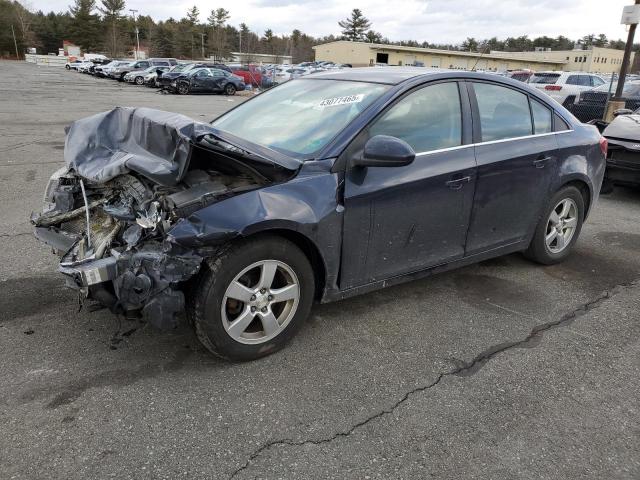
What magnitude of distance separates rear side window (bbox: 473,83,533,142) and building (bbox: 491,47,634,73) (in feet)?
245

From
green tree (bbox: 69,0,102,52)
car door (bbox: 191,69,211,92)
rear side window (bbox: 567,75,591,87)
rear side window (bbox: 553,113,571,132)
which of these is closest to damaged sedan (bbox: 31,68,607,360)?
rear side window (bbox: 553,113,571,132)

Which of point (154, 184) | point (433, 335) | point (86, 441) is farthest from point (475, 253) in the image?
point (86, 441)

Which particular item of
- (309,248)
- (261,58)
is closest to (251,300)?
(309,248)

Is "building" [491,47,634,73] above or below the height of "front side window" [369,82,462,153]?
above

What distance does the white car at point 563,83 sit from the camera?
61.5 feet

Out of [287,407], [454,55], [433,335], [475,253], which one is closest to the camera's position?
[287,407]

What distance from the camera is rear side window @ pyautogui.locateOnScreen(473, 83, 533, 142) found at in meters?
3.96

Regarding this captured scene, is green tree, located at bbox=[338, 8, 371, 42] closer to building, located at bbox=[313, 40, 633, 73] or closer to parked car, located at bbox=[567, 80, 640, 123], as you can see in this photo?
building, located at bbox=[313, 40, 633, 73]

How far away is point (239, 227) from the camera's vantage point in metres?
2.79

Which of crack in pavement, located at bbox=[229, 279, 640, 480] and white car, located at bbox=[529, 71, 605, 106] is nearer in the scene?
crack in pavement, located at bbox=[229, 279, 640, 480]

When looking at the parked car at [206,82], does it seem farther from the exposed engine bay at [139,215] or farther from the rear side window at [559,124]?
the exposed engine bay at [139,215]

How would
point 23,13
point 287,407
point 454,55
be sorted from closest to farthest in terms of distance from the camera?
point 287,407
point 454,55
point 23,13

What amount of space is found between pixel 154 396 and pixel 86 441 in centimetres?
41

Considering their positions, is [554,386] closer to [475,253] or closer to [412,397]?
[412,397]
